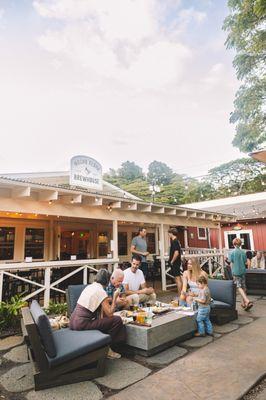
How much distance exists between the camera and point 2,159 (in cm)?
3941

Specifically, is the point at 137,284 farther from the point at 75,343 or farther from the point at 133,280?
the point at 75,343

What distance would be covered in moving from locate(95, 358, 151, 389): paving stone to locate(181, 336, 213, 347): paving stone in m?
0.98

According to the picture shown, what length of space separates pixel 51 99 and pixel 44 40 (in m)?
4.38

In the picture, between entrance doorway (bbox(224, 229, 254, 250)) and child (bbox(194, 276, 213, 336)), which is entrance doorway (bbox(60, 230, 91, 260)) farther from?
child (bbox(194, 276, 213, 336))

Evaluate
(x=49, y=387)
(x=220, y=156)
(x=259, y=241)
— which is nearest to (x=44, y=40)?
(x=49, y=387)

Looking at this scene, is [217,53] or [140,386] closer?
[140,386]

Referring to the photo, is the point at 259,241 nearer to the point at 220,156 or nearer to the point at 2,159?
the point at 220,156

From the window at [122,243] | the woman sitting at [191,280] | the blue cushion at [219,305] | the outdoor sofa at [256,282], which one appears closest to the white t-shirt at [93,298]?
the woman sitting at [191,280]

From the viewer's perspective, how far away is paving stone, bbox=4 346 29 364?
3177mm

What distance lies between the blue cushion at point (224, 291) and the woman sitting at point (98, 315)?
7.93 ft

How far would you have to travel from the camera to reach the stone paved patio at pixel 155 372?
2383mm

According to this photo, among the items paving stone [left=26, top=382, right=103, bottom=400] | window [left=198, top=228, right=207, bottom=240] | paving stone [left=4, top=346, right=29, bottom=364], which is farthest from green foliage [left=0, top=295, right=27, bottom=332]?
window [left=198, top=228, right=207, bottom=240]

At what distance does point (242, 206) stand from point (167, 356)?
47.4ft

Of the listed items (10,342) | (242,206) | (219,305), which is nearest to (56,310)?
(10,342)
